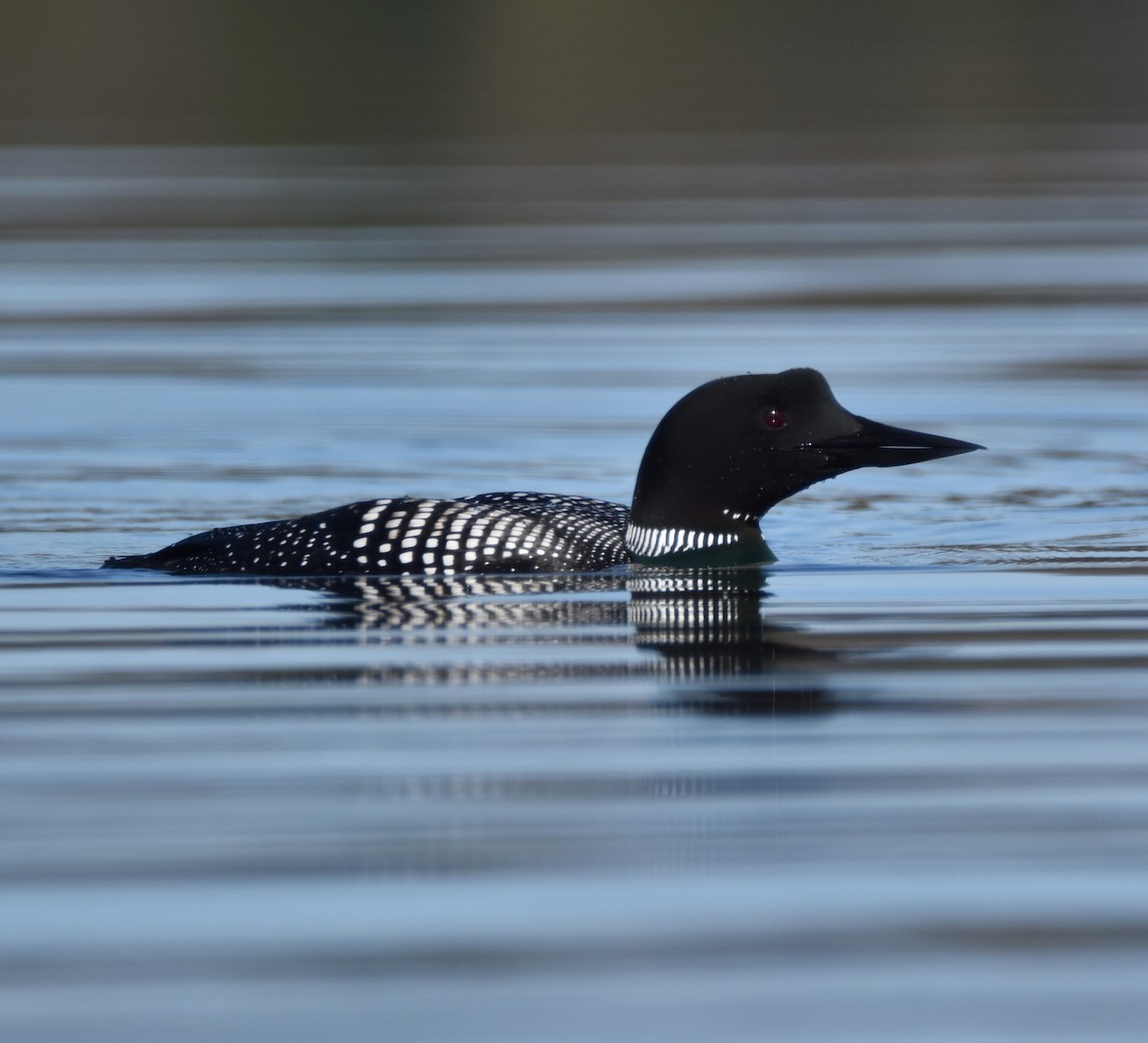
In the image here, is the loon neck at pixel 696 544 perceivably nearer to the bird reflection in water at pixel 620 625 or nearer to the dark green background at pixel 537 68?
the bird reflection in water at pixel 620 625

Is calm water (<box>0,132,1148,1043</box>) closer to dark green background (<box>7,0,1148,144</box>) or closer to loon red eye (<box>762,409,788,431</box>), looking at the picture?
loon red eye (<box>762,409,788,431</box>)

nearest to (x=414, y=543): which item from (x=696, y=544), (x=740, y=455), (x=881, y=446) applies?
(x=696, y=544)

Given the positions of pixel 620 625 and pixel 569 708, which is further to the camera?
pixel 620 625

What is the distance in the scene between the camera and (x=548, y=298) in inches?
535

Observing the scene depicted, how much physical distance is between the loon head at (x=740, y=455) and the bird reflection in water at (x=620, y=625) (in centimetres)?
11

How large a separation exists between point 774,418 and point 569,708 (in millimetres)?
2118

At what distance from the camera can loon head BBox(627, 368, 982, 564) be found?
6.70 meters

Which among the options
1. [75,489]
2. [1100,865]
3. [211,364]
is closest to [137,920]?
[1100,865]

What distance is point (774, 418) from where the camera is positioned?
673 cm

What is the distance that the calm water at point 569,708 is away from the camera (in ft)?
10.5

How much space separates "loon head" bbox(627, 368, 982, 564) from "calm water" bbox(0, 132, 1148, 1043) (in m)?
0.21

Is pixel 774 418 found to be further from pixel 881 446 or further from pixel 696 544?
pixel 696 544

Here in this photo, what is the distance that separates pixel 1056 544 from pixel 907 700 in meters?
2.60

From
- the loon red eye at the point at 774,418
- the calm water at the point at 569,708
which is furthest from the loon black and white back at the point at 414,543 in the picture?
the loon red eye at the point at 774,418
